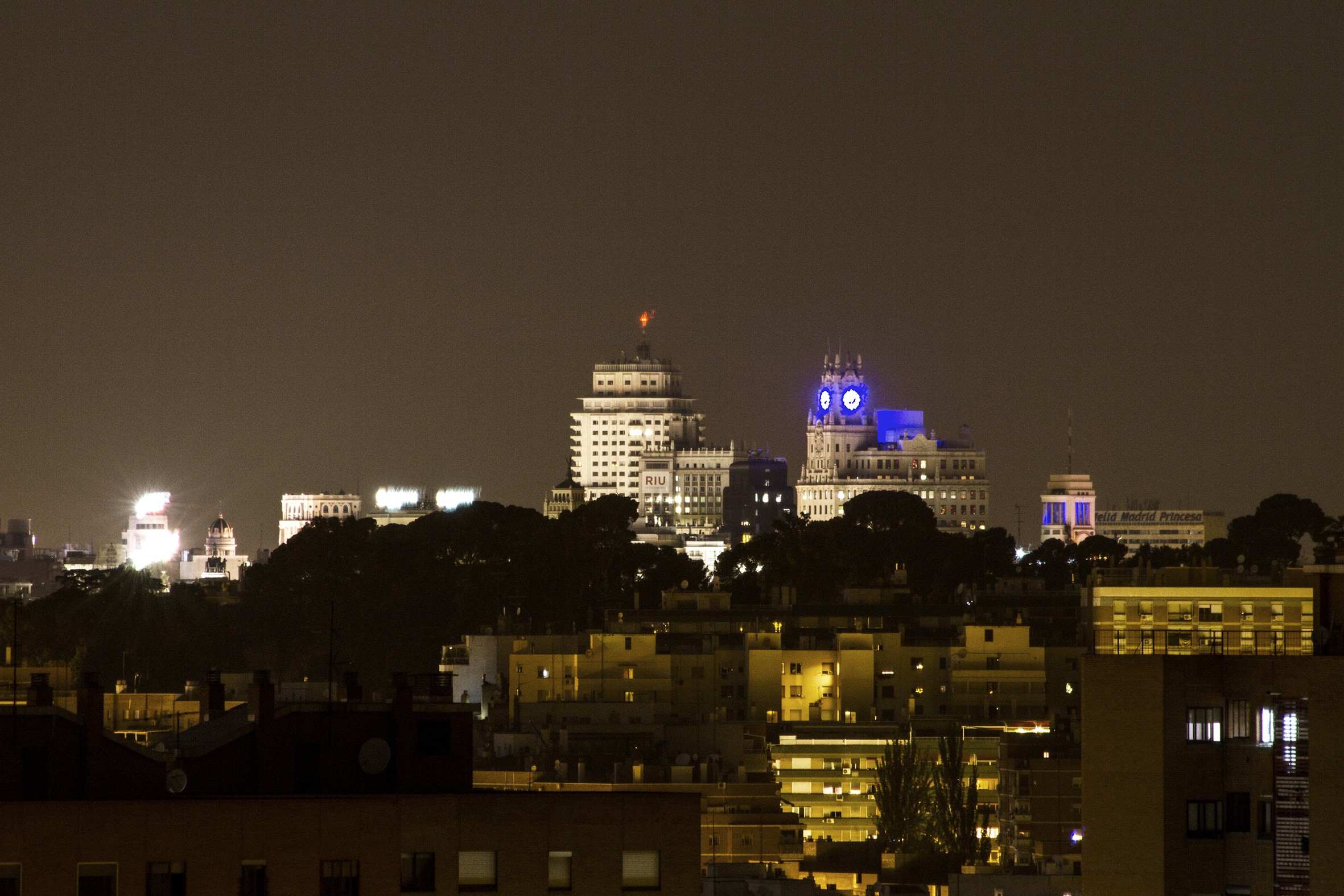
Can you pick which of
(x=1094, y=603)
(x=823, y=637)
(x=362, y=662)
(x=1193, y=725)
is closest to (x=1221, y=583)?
(x=1094, y=603)

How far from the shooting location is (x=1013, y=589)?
196875mm

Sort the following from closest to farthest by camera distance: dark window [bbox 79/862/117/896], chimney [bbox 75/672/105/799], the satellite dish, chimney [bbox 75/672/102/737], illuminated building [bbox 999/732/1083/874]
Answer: dark window [bbox 79/862/117/896]
chimney [bbox 75/672/105/799]
chimney [bbox 75/672/102/737]
the satellite dish
illuminated building [bbox 999/732/1083/874]

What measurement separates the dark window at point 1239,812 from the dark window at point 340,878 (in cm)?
1768

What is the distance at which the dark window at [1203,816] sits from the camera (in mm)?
57375

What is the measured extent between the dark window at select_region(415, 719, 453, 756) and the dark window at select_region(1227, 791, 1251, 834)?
13897 millimetres

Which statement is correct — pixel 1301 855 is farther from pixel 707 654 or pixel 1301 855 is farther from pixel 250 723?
pixel 707 654

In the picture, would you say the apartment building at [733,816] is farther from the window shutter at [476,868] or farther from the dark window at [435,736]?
the window shutter at [476,868]

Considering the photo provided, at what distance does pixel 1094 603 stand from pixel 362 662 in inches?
1790

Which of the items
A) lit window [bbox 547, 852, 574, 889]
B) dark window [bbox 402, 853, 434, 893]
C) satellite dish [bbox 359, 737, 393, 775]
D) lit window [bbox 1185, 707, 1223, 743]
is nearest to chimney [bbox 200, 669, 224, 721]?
satellite dish [bbox 359, 737, 393, 775]

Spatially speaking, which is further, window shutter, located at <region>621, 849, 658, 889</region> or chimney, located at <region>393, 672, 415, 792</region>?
chimney, located at <region>393, 672, 415, 792</region>

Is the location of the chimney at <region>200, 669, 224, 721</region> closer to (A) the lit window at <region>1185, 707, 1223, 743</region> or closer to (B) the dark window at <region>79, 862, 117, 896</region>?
(B) the dark window at <region>79, 862, 117, 896</region>

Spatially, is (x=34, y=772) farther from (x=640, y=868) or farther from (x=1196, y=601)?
(x=1196, y=601)

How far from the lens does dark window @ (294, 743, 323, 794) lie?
1989 inches

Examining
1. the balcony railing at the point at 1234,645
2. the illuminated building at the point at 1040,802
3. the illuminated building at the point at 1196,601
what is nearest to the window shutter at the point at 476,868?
the balcony railing at the point at 1234,645
